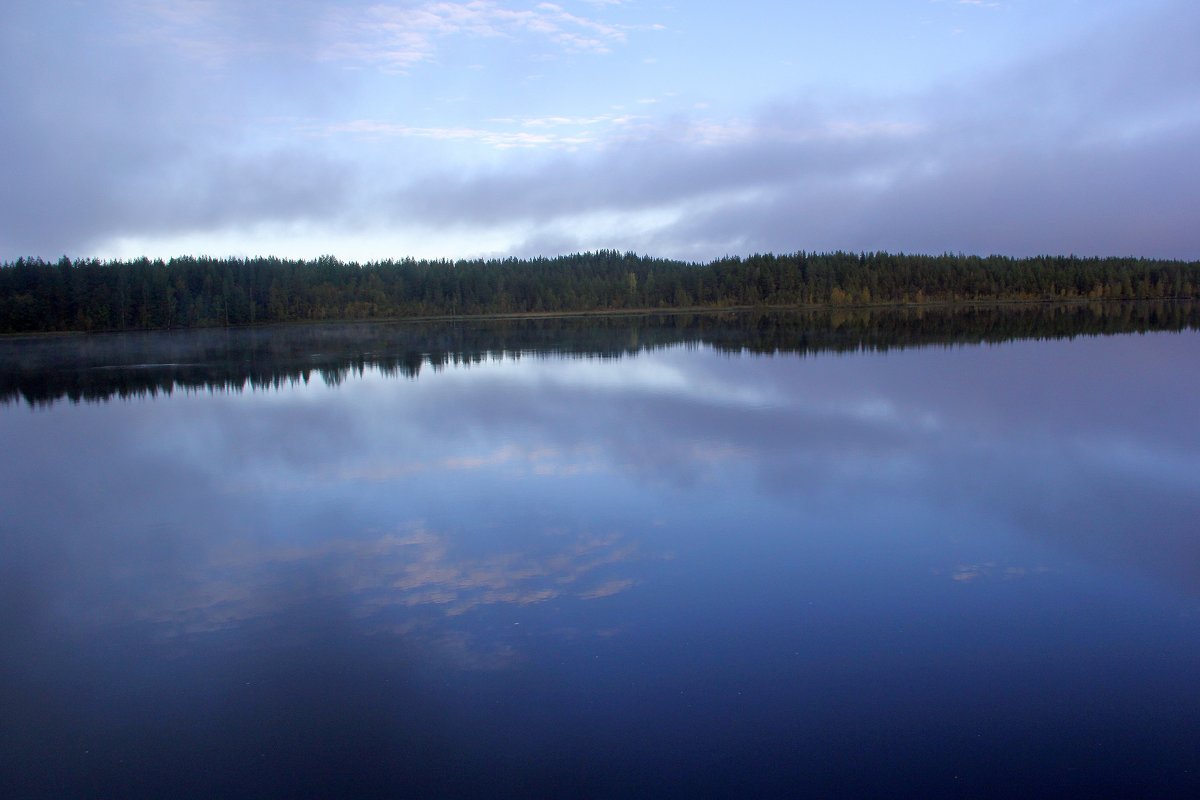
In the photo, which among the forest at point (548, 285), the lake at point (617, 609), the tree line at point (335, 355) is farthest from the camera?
the forest at point (548, 285)

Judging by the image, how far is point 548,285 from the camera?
9325 centimetres

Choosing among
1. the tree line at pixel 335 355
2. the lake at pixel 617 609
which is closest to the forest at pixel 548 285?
the tree line at pixel 335 355

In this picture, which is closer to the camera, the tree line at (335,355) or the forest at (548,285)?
the tree line at (335,355)

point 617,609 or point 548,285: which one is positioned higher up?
point 548,285

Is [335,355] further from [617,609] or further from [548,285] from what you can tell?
[548,285]

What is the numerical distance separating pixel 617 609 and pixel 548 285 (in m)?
88.9

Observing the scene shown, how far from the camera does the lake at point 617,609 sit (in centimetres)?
401

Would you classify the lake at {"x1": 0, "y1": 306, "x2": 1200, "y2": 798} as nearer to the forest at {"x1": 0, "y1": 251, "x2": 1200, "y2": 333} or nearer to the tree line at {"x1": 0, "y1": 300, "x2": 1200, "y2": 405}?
the tree line at {"x1": 0, "y1": 300, "x2": 1200, "y2": 405}

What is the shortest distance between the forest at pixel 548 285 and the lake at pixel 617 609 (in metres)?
64.5

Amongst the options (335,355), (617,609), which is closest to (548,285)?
(335,355)

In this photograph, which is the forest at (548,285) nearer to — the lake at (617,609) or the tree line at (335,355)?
the tree line at (335,355)

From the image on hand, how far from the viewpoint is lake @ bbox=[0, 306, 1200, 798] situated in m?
4.01

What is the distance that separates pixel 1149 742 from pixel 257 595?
17.9ft

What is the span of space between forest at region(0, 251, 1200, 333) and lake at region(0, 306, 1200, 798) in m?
64.5
